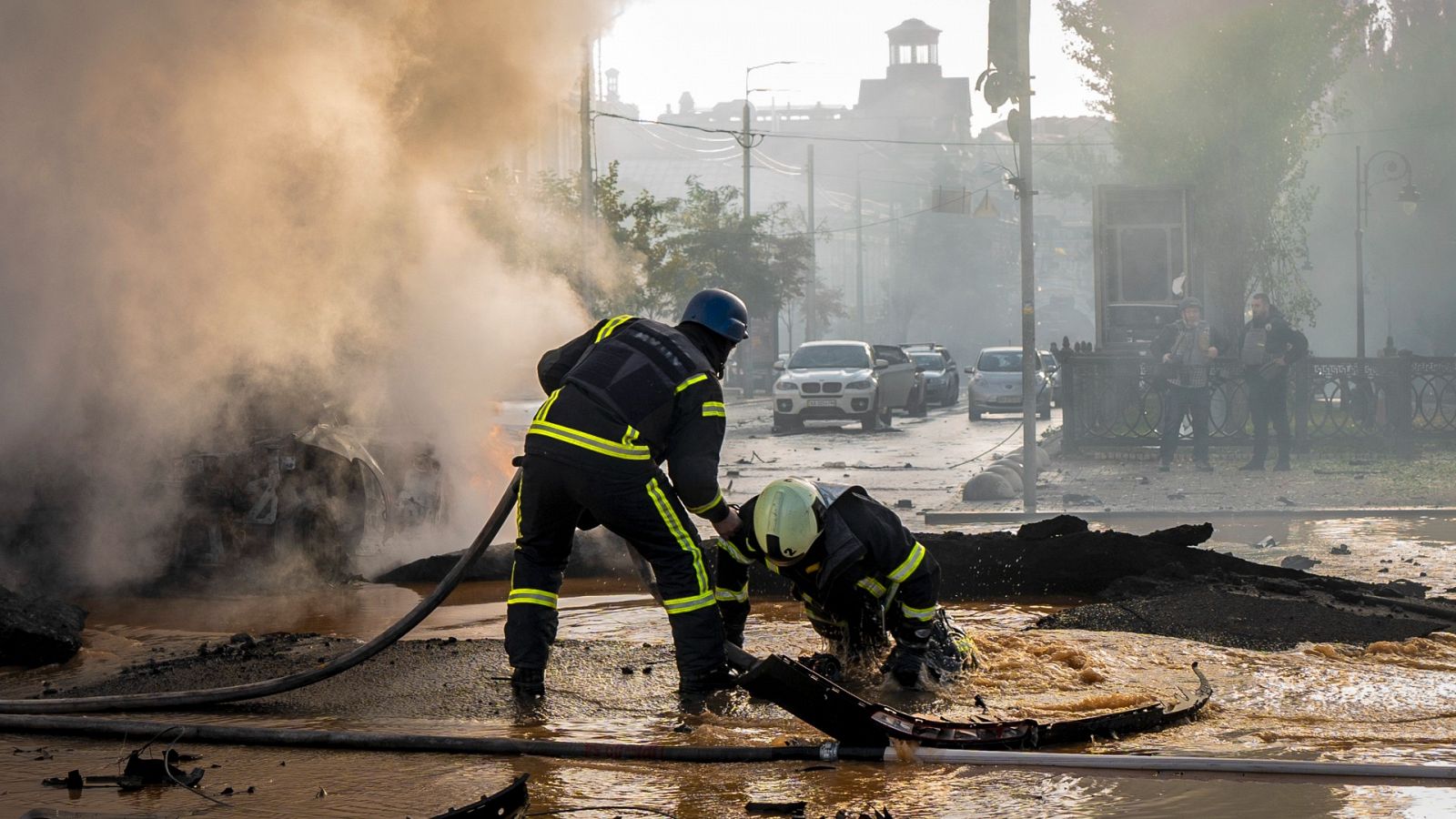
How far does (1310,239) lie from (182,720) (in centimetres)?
5558

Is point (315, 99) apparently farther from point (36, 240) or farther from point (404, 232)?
point (36, 240)

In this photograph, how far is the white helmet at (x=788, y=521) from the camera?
600 cm

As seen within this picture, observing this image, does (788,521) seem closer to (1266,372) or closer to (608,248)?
(1266,372)

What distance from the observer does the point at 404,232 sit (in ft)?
42.3

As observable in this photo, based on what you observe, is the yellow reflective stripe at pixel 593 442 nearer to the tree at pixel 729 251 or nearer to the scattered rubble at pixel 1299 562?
the scattered rubble at pixel 1299 562

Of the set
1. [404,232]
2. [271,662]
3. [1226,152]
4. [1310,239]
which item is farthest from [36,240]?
[1310,239]

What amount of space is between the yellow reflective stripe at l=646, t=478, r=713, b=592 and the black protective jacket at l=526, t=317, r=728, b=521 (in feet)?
0.25

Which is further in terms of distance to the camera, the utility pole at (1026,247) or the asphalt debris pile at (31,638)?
the utility pole at (1026,247)

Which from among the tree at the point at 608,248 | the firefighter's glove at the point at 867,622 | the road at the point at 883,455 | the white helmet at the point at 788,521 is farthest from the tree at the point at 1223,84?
the white helmet at the point at 788,521

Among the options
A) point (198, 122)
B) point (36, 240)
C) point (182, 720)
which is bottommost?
point (182, 720)

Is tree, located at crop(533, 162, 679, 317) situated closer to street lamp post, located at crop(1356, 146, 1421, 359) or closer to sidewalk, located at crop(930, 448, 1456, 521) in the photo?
sidewalk, located at crop(930, 448, 1456, 521)

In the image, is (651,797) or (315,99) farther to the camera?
(315,99)

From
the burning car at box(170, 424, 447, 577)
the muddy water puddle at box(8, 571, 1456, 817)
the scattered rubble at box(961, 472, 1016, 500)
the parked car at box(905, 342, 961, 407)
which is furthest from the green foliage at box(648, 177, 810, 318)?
the muddy water puddle at box(8, 571, 1456, 817)

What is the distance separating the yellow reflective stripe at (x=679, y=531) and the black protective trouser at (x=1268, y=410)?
41.5 ft
